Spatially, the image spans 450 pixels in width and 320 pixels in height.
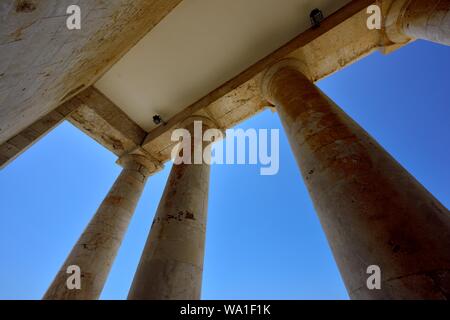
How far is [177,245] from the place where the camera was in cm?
548

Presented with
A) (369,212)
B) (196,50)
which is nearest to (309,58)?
(196,50)

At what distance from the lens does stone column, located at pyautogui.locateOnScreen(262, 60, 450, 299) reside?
2826mm

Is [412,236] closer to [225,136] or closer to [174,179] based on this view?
[174,179]

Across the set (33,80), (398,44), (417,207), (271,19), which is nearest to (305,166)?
(417,207)

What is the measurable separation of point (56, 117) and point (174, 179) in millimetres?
6911

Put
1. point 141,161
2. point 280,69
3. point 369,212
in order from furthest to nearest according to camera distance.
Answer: point 141,161
point 280,69
point 369,212

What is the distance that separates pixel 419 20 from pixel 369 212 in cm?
663

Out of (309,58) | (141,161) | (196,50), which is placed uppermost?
(196,50)

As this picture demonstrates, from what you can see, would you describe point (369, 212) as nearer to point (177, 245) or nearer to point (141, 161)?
point (177, 245)

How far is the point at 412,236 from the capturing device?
3.08 m

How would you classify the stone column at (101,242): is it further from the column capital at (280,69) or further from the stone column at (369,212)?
the stone column at (369,212)

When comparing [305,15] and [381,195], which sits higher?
[305,15]

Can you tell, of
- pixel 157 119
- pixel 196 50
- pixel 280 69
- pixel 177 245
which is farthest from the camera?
pixel 157 119

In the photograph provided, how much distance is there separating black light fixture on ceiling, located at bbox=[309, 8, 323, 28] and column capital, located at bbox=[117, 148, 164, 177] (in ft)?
34.4
